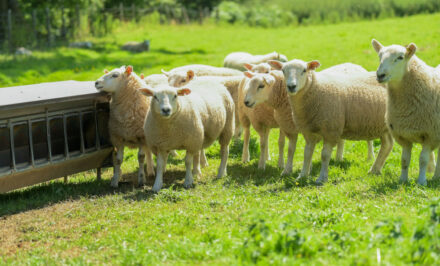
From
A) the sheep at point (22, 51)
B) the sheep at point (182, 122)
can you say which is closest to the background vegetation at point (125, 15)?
the sheep at point (22, 51)

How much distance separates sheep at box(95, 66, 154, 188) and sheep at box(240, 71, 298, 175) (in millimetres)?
1773

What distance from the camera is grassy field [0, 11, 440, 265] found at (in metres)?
5.07

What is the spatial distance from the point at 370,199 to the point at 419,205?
28.0 inches

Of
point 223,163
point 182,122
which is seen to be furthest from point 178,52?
point 182,122

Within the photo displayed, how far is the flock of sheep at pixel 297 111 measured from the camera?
770 centimetres

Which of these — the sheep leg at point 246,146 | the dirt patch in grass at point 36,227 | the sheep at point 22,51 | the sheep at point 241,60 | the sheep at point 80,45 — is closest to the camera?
the dirt patch in grass at point 36,227

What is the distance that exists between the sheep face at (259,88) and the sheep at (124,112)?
5.74ft

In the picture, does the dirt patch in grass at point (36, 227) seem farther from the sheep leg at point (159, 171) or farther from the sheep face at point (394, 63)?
the sheep face at point (394, 63)

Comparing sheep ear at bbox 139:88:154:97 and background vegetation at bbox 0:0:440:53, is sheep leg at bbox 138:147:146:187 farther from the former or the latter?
background vegetation at bbox 0:0:440:53

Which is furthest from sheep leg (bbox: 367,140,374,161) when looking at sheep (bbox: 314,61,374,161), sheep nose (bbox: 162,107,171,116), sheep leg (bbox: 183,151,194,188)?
sheep nose (bbox: 162,107,171,116)

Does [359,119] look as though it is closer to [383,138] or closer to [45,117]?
[383,138]

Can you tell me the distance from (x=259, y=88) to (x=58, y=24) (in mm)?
21626

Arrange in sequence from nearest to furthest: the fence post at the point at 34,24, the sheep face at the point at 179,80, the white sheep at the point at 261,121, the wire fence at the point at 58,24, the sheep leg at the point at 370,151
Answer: the white sheep at the point at 261,121
the sheep leg at the point at 370,151
the sheep face at the point at 179,80
the wire fence at the point at 58,24
the fence post at the point at 34,24

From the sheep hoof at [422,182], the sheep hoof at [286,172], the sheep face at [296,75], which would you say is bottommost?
the sheep hoof at [286,172]
